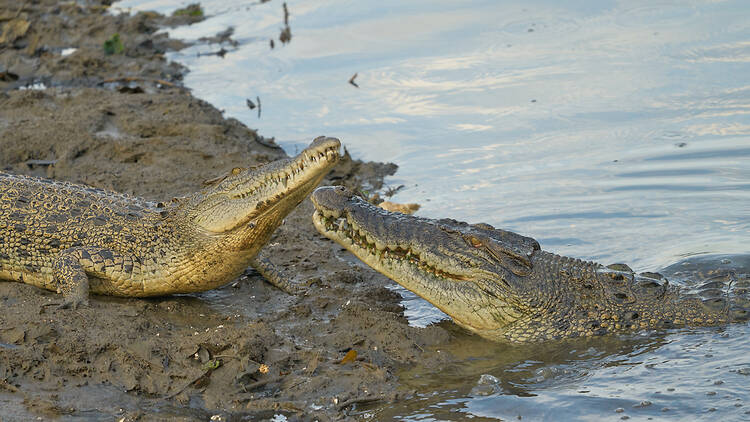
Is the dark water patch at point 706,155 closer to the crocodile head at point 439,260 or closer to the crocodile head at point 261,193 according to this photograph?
the crocodile head at point 439,260

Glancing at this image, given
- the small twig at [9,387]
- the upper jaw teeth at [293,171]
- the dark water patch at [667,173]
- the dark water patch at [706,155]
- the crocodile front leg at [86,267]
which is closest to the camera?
the small twig at [9,387]

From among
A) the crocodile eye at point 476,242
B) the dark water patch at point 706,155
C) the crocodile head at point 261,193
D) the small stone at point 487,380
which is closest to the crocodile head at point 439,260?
the crocodile eye at point 476,242

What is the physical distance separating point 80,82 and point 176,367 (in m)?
6.63

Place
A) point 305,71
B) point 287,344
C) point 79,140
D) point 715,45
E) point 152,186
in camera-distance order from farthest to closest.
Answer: point 305,71, point 715,45, point 79,140, point 152,186, point 287,344

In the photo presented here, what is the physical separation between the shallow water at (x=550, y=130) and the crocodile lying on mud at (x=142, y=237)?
1264 millimetres

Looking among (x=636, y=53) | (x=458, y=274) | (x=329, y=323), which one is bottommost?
(x=329, y=323)

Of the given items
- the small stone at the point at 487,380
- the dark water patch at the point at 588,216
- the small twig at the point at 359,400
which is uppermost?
the dark water patch at the point at 588,216

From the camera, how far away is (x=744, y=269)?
5.63 metres

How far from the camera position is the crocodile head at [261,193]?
15.7 ft

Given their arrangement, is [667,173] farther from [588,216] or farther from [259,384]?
[259,384]

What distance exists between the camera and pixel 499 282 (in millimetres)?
5031

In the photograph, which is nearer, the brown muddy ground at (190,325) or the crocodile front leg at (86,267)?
the brown muddy ground at (190,325)

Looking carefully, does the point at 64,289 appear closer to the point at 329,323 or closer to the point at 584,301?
the point at 329,323

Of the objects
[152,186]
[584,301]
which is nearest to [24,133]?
[152,186]
